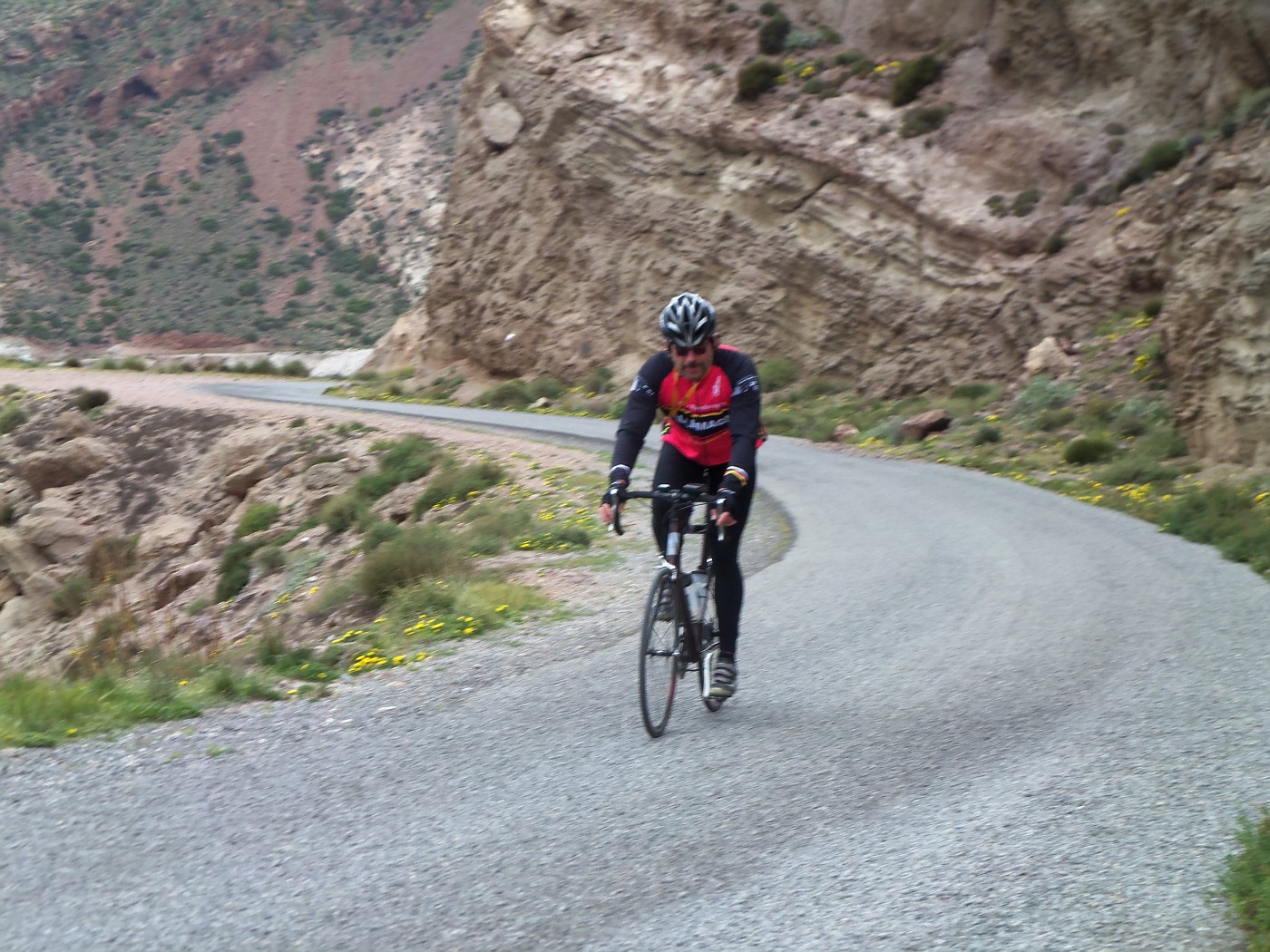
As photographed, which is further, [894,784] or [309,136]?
[309,136]

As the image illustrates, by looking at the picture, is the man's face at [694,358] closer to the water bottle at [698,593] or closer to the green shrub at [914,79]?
the water bottle at [698,593]

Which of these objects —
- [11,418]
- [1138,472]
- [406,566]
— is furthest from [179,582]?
[1138,472]

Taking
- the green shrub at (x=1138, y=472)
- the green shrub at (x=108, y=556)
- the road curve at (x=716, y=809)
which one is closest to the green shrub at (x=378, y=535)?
the road curve at (x=716, y=809)

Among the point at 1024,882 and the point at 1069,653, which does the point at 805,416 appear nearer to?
the point at 1069,653

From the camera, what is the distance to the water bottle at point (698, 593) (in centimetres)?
654

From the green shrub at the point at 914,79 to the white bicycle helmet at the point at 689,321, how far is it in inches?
1171

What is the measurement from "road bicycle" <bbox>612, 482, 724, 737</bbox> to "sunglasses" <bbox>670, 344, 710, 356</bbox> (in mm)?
687

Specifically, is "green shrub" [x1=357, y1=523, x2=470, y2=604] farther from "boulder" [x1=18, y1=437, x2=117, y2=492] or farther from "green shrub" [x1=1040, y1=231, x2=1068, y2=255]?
"green shrub" [x1=1040, y1=231, x2=1068, y2=255]

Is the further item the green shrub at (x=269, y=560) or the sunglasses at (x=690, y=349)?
the green shrub at (x=269, y=560)

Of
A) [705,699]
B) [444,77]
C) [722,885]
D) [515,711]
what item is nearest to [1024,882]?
[722,885]

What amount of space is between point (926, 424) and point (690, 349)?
19733 mm

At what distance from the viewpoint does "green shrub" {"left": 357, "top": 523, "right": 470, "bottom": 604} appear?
37.5 ft

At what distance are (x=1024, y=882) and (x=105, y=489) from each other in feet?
83.6

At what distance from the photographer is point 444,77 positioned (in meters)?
90.4
